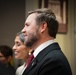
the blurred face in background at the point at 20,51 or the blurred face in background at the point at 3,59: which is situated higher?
the blurred face in background at the point at 20,51

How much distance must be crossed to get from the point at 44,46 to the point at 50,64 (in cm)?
20

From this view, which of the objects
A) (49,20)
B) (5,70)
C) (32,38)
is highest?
(49,20)

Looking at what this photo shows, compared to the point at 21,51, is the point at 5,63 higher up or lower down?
lower down

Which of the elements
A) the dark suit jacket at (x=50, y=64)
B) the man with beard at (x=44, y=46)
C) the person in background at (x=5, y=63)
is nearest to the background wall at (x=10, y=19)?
the person in background at (x=5, y=63)

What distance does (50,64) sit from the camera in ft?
4.84

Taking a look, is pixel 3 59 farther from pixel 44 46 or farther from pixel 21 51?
pixel 44 46

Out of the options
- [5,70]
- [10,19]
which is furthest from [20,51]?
[10,19]

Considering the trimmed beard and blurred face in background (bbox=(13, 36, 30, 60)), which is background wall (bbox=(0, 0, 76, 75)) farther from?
the trimmed beard

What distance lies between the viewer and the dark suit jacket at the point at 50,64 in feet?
4.80

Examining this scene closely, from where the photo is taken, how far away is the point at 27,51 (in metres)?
2.61

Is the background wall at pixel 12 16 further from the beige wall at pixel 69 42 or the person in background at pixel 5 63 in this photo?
the beige wall at pixel 69 42

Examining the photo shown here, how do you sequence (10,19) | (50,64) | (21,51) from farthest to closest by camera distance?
1. (10,19)
2. (21,51)
3. (50,64)

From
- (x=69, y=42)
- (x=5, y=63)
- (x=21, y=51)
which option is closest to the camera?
(x=21, y=51)

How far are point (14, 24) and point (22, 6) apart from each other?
269 millimetres
